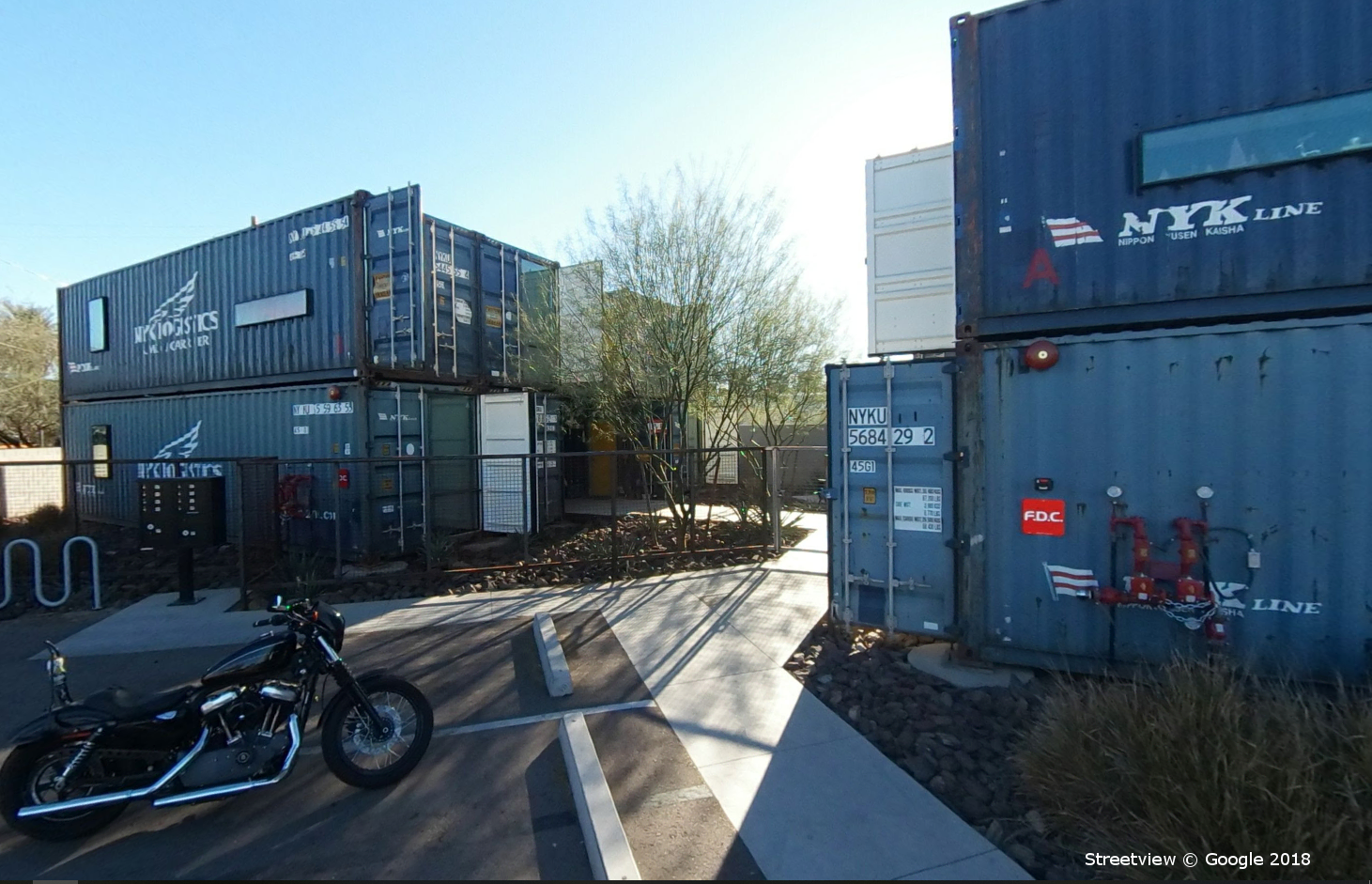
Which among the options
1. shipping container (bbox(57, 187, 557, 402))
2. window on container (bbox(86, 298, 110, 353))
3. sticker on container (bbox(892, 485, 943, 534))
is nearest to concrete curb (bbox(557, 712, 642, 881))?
sticker on container (bbox(892, 485, 943, 534))

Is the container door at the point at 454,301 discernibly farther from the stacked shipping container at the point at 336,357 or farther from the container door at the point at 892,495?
the container door at the point at 892,495

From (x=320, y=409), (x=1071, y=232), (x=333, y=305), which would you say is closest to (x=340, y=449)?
(x=320, y=409)

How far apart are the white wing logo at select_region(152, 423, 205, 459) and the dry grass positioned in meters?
12.7

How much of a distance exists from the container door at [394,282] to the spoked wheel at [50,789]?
6.57 m

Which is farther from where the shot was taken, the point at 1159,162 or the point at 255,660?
the point at 1159,162

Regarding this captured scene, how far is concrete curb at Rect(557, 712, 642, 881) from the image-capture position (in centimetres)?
264

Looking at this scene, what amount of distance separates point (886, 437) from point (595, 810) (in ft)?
11.5

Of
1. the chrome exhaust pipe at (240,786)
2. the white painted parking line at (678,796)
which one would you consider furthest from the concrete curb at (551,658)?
the chrome exhaust pipe at (240,786)

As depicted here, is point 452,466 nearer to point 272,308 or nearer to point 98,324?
point 272,308

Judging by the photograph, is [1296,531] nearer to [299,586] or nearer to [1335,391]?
[1335,391]

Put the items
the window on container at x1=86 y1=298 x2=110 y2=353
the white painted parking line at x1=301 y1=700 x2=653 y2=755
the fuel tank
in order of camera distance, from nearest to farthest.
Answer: the fuel tank, the white painted parking line at x1=301 y1=700 x2=653 y2=755, the window on container at x1=86 y1=298 x2=110 y2=353

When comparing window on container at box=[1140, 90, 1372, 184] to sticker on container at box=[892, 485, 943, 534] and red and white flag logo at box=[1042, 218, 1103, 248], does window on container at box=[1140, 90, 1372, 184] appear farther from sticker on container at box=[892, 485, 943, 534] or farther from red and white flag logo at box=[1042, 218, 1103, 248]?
sticker on container at box=[892, 485, 943, 534]

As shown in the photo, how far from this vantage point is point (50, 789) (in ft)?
9.71

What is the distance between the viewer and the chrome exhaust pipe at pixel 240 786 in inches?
118
